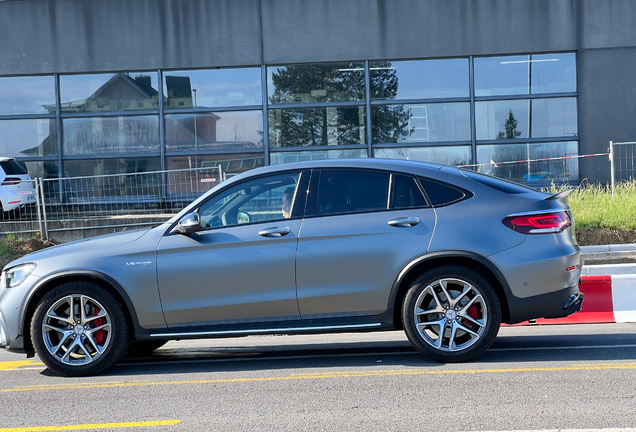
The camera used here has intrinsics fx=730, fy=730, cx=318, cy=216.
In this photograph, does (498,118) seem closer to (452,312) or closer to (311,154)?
(311,154)

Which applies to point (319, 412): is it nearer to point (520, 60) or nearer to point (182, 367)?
point (182, 367)

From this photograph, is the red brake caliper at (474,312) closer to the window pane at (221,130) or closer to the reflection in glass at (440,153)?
the reflection in glass at (440,153)

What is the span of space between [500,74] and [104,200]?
9.56 meters

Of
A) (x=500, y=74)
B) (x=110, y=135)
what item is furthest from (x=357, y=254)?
(x=110, y=135)

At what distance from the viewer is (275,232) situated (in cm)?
580

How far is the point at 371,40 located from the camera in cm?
1720

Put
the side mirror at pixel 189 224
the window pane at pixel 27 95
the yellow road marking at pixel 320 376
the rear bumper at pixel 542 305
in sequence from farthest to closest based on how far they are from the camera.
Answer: the window pane at pixel 27 95
the side mirror at pixel 189 224
the rear bumper at pixel 542 305
the yellow road marking at pixel 320 376

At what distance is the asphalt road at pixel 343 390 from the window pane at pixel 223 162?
34.5ft

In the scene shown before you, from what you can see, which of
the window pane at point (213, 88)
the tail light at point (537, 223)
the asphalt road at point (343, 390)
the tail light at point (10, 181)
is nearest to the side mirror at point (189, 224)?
the asphalt road at point (343, 390)

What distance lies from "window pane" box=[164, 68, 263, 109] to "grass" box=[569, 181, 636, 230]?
7889 mm

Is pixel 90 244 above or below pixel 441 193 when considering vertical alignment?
below

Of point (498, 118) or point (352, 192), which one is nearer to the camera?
point (352, 192)

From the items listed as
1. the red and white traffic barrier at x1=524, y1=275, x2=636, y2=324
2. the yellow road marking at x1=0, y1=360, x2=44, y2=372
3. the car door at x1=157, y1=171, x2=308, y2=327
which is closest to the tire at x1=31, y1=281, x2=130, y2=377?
the car door at x1=157, y1=171, x2=308, y2=327

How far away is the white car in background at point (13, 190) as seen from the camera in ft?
49.0
